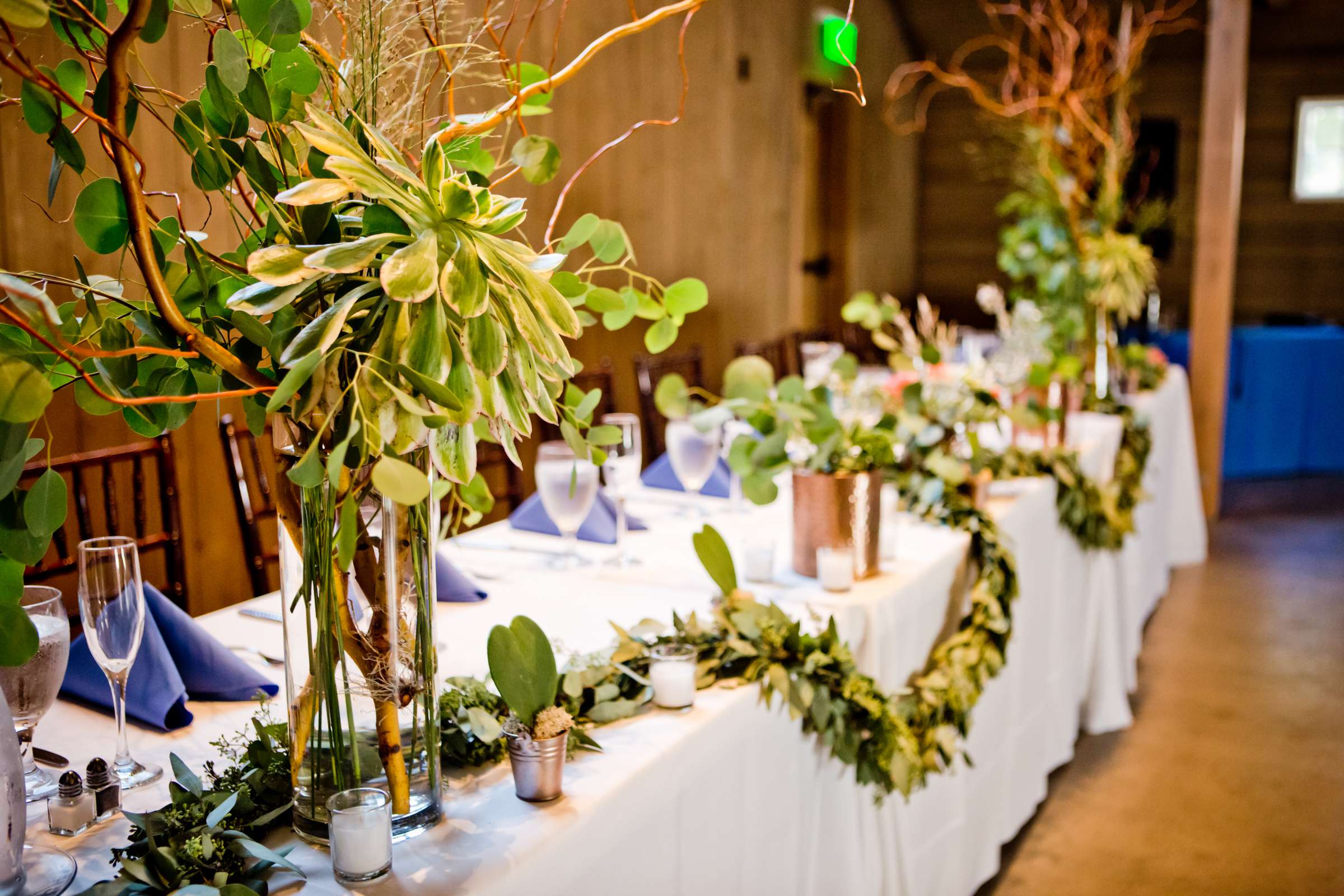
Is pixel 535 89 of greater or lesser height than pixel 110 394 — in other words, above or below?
above

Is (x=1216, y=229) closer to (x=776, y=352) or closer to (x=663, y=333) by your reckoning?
(x=776, y=352)

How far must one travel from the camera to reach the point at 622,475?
1711 mm

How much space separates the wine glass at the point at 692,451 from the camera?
6.51 ft

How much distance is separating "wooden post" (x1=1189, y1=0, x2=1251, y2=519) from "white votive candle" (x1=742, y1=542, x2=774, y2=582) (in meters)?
4.60

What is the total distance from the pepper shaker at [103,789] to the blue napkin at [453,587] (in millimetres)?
581

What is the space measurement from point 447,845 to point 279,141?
0.55m

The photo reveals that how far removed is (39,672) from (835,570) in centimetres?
98

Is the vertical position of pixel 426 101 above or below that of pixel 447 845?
above

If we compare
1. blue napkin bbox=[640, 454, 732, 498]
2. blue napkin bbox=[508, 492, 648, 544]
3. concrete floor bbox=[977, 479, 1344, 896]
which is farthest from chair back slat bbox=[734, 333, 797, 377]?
blue napkin bbox=[508, 492, 648, 544]

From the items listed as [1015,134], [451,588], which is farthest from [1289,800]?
[1015,134]

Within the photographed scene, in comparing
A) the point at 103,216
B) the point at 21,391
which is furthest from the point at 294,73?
the point at 21,391

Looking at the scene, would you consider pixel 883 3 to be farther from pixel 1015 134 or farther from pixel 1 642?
pixel 1 642

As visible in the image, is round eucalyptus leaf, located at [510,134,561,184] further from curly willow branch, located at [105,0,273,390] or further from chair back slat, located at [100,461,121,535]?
chair back slat, located at [100,461,121,535]

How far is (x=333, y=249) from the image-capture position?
0.76m
